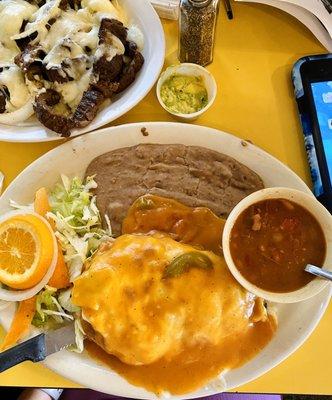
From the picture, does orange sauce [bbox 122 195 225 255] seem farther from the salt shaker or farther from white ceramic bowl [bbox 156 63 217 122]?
the salt shaker

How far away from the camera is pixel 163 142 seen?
65.6 inches

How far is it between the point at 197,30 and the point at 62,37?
0.44 m

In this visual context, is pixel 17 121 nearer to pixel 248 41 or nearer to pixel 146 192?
pixel 146 192

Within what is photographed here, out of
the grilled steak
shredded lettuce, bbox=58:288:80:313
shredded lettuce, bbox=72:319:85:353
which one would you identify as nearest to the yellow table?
the grilled steak

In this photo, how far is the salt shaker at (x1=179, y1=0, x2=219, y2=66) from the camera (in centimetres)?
163

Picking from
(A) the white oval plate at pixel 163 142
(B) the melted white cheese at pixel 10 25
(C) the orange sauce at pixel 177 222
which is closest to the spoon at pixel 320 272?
(A) the white oval plate at pixel 163 142

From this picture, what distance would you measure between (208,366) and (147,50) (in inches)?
40.4

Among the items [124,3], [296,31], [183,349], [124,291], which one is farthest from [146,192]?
[296,31]

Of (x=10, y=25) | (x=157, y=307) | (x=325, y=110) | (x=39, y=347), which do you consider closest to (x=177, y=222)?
(x=157, y=307)

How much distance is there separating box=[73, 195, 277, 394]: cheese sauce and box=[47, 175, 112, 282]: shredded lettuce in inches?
4.6

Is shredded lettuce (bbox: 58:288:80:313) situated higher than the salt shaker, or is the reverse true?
the salt shaker

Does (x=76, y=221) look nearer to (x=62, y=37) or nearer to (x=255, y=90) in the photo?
(x=62, y=37)

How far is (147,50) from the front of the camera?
1.76 meters

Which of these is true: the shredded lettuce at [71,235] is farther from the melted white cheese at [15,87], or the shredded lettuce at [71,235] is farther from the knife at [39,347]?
the melted white cheese at [15,87]
